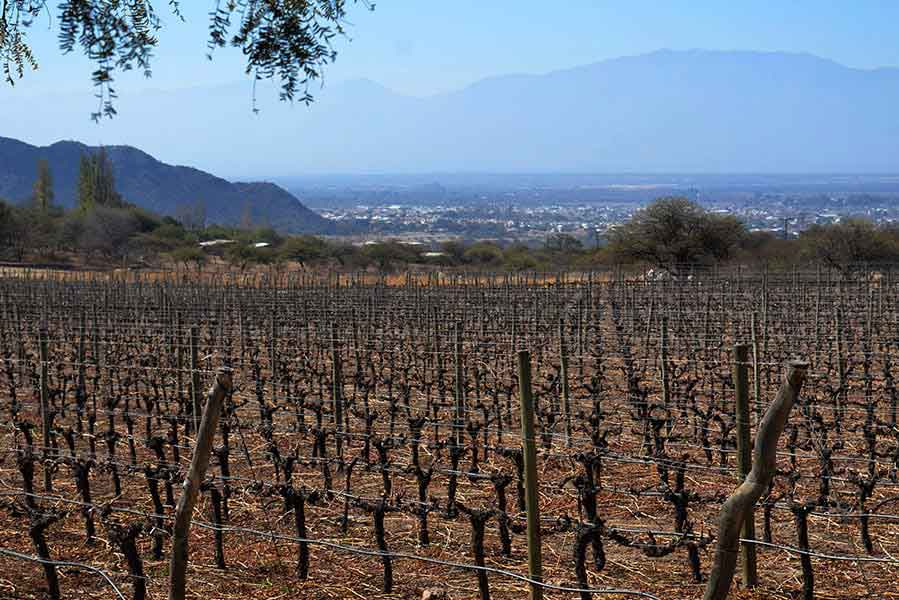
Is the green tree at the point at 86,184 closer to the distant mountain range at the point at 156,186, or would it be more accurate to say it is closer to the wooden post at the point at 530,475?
the wooden post at the point at 530,475

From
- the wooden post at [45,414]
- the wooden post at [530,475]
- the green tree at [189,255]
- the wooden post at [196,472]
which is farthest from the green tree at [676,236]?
the wooden post at [196,472]

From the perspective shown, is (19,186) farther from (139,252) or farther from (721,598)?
(721,598)

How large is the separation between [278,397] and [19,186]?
13426cm

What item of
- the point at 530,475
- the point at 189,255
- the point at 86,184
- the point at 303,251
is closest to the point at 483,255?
the point at 303,251

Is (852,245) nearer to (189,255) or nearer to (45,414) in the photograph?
(189,255)

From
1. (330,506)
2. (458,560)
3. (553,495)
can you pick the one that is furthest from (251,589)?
(553,495)

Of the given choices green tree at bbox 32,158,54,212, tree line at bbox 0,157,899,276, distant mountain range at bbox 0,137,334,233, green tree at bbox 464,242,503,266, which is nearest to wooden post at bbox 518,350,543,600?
tree line at bbox 0,157,899,276

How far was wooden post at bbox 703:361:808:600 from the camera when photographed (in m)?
2.58

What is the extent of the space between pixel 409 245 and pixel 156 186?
9686 cm

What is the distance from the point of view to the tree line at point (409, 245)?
123 feet

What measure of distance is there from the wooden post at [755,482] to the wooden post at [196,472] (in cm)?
146

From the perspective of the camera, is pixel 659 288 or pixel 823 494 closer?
pixel 823 494

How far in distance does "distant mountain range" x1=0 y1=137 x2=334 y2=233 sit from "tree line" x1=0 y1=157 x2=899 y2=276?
240 ft

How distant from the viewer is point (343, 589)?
4770 millimetres
